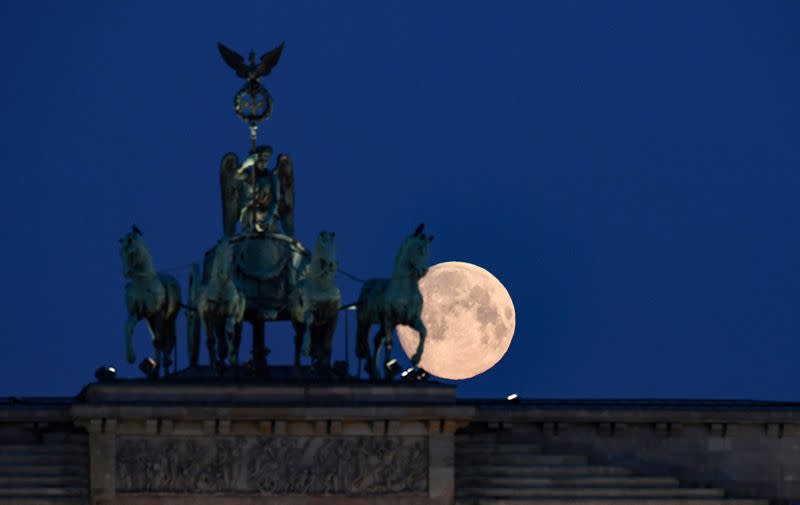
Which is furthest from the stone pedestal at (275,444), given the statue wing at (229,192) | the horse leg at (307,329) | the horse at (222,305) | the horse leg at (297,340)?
the statue wing at (229,192)

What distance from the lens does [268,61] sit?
3073 inches

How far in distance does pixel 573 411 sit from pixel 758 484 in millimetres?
3861

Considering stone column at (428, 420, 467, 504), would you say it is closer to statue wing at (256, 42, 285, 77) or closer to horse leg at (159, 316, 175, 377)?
horse leg at (159, 316, 175, 377)

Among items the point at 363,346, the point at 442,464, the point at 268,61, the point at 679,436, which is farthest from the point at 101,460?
the point at 679,436

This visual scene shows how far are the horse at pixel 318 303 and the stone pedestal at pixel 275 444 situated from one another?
150cm

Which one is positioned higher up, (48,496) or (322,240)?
(322,240)

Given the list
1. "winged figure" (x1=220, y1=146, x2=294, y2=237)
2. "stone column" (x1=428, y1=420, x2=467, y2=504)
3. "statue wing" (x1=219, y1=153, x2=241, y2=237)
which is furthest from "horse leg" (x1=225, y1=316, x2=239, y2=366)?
"statue wing" (x1=219, y1=153, x2=241, y2=237)

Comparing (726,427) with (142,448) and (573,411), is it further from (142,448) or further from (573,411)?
(142,448)

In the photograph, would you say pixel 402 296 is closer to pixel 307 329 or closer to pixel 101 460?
pixel 307 329

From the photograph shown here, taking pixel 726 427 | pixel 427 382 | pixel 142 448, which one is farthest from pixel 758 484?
pixel 142 448

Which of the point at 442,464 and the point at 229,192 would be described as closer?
the point at 442,464

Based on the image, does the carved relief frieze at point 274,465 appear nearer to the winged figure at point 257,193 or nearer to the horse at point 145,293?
the horse at point 145,293

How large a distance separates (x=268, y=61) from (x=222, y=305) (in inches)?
248

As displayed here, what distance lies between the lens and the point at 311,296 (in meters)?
73.9
